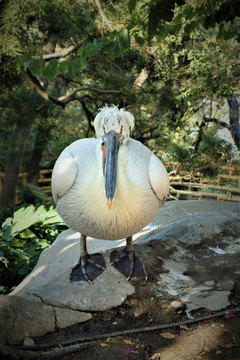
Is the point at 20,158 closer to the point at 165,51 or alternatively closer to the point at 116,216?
the point at 165,51

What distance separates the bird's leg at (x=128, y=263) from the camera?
3.58m

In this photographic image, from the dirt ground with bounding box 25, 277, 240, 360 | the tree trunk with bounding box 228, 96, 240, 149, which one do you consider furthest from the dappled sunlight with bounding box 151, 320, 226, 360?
the tree trunk with bounding box 228, 96, 240, 149

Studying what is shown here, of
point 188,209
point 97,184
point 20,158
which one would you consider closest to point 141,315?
point 97,184

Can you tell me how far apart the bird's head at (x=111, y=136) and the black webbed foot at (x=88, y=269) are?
0.90m

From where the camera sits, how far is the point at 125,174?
10.3 ft

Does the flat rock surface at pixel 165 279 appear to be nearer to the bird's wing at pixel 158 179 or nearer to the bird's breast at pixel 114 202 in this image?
the bird's breast at pixel 114 202

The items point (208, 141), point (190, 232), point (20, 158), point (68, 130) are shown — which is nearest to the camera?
point (190, 232)

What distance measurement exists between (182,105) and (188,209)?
2.08 m

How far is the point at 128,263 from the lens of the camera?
3635 mm

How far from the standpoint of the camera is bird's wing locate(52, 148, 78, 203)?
3236 mm

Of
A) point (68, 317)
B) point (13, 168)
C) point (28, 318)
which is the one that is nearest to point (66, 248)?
point (68, 317)

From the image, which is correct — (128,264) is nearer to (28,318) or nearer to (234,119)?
(28,318)

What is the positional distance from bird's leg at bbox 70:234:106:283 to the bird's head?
0.86 metres

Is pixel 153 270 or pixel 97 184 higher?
pixel 97 184
